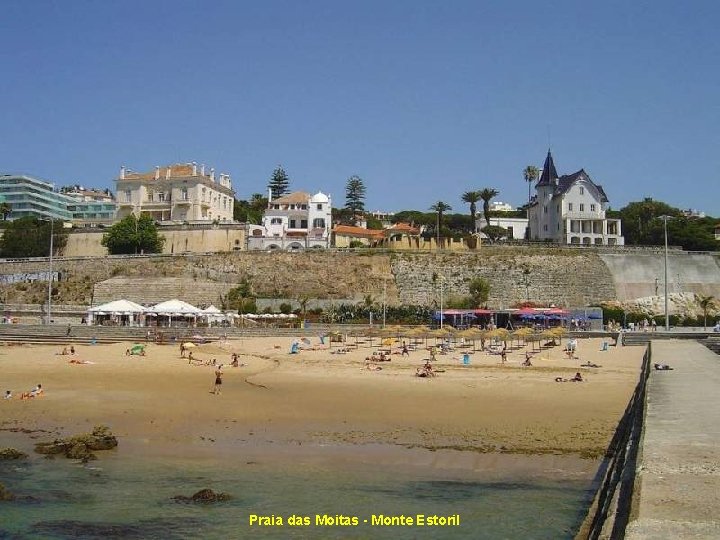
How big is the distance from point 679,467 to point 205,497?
6.87m

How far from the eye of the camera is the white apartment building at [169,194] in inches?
2889

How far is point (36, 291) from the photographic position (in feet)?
203

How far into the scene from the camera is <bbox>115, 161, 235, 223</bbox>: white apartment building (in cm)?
7338

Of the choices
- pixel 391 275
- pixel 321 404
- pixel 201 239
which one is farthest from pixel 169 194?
pixel 321 404

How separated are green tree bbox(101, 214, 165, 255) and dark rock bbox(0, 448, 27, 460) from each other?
54.3m

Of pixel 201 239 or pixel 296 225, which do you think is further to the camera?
pixel 296 225

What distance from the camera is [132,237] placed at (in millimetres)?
65938

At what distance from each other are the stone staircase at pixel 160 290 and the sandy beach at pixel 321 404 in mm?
26271

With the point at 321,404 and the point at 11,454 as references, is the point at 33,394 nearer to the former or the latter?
the point at 11,454

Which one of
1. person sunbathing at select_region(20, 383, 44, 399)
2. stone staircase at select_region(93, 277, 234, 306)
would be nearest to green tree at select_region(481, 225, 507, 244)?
stone staircase at select_region(93, 277, 234, 306)

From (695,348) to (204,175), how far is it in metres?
56.6

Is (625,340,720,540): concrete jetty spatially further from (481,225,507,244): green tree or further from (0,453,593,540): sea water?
(481,225,507,244): green tree

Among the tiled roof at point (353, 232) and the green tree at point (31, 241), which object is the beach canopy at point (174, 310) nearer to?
the green tree at point (31, 241)

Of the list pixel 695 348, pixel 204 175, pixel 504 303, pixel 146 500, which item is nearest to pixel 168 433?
pixel 146 500
